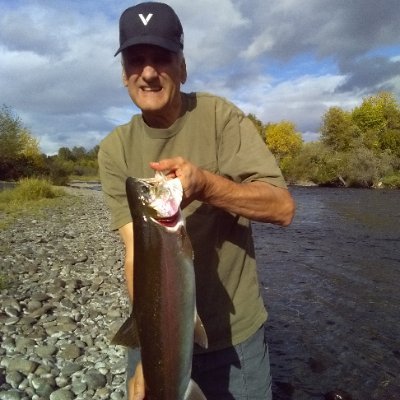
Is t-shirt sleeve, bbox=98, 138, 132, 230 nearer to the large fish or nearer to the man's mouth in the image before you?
the man's mouth

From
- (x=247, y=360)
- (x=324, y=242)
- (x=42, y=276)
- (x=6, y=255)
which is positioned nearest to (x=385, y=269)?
(x=324, y=242)

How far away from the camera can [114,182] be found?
9.75 feet

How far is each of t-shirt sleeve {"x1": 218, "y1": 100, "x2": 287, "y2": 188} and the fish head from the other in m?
0.61

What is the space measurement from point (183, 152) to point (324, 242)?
14.1 m

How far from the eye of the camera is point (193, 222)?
2.70 meters

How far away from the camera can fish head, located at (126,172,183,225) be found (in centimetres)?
211

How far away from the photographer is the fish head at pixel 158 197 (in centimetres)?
211

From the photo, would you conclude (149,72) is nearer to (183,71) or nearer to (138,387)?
(183,71)

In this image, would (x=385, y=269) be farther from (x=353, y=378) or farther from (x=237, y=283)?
(x=237, y=283)

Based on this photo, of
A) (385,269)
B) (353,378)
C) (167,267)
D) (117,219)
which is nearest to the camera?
(167,267)

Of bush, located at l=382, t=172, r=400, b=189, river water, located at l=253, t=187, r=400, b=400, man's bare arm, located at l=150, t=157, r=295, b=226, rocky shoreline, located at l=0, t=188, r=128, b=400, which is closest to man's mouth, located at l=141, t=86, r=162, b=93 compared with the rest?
man's bare arm, located at l=150, t=157, r=295, b=226

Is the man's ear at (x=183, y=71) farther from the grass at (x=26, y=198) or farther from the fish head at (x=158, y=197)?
the grass at (x=26, y=198)

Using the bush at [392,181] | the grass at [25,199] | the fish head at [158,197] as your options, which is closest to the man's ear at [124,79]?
the fish head at [158,197]

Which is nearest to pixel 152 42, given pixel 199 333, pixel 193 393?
pixel 199 333
